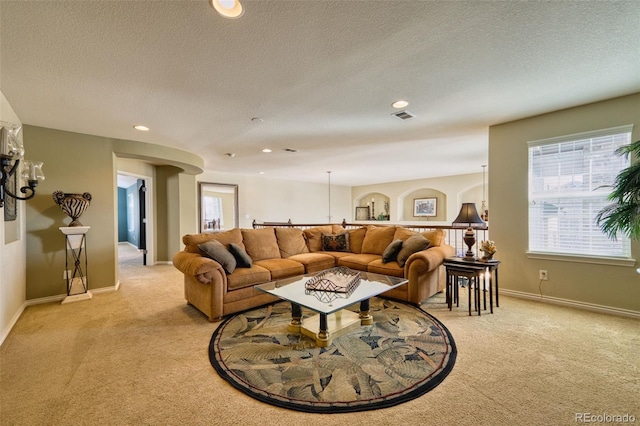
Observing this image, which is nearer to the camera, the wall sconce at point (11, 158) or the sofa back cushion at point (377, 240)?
the wall sconce at point (11, 158)

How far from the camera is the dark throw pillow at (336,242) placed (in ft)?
15.7

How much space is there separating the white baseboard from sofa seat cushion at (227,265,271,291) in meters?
3.31

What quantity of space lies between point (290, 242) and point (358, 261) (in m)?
1.23

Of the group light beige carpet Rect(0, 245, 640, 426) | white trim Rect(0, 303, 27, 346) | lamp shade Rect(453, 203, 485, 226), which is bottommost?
light beige carpet Rect(0, 245, 640, 426)

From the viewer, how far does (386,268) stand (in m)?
3.61

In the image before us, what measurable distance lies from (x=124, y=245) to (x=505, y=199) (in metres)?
11.5

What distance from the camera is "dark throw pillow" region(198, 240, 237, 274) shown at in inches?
122

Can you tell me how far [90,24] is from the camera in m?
1.65

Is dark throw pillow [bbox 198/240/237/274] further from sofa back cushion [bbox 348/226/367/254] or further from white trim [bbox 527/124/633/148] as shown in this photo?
white trim [bbox 527/124/633/148]

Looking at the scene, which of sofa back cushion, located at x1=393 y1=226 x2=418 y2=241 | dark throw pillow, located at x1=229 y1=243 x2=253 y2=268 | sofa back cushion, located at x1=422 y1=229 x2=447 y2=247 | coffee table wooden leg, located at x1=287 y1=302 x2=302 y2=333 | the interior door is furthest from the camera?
the interior door

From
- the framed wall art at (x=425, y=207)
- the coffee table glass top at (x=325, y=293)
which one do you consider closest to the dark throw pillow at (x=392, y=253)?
the coffee table glass top at (x=325, y=293)

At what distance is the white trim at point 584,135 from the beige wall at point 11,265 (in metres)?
5.94

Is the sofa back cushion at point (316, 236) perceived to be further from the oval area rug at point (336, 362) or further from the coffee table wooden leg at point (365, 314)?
the coffee table wooden leg at point (365, 314)

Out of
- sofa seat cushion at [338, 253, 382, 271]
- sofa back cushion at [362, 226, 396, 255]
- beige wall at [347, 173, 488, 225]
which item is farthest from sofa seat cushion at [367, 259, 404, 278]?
beige wall at [347, 173, 488, 225]
